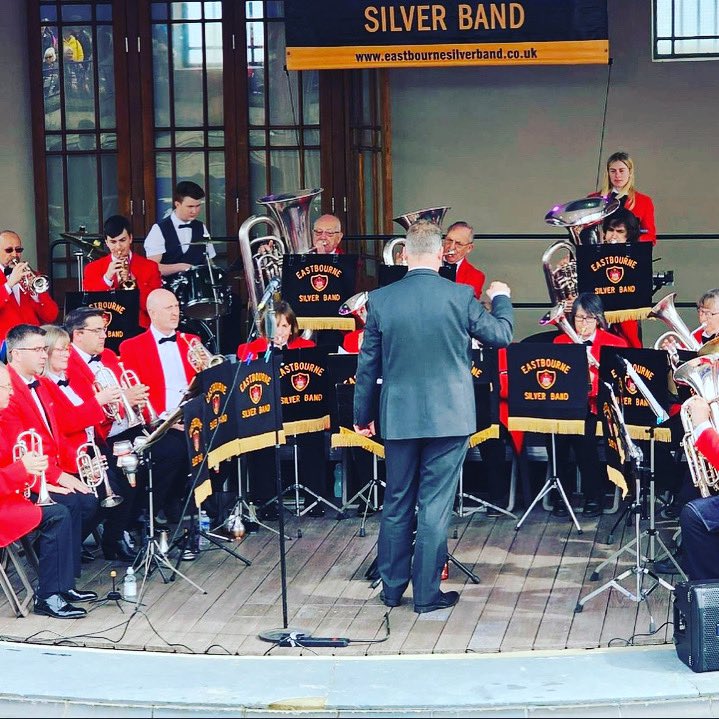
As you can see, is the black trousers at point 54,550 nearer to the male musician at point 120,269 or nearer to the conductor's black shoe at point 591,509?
the male musician at point 120,269

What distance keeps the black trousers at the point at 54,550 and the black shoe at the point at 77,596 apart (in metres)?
0.03

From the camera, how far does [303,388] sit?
31.7ft

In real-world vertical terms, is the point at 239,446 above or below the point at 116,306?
below

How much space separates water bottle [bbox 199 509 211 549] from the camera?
30.3 ft

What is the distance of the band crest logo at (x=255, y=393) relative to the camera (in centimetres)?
892

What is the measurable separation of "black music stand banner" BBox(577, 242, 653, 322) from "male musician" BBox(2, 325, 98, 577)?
3505 millimetres

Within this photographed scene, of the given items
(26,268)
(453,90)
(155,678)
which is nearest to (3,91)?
(26,268)

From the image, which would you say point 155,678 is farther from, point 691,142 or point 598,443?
point 691,142

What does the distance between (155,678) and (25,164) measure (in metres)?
6.76

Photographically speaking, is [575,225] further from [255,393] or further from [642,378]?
[255,393]

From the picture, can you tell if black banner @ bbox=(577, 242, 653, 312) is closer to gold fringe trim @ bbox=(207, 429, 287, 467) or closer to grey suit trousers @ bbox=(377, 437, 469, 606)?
gold fringe trim @ bbox=(207, 429, 287, 467)

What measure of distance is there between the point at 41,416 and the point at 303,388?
187 cm

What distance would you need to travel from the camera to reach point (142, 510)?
938cm

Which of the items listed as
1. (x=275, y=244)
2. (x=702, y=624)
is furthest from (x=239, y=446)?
(x=702, y=624)
